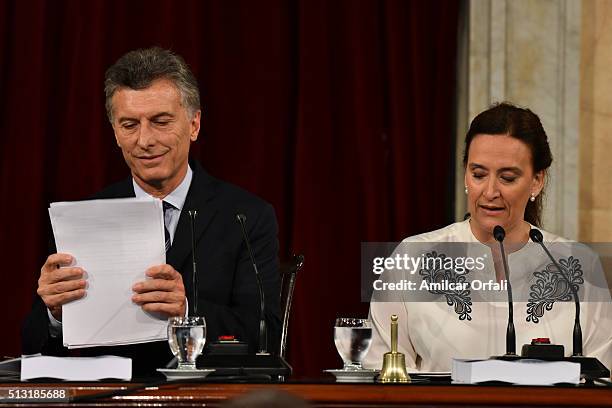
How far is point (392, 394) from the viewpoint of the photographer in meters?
2.17

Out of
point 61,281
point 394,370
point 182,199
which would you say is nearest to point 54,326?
point 61,281

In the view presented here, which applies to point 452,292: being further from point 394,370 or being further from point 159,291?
point 159,291

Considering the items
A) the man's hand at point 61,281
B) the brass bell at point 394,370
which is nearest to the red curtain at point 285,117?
A: the man's hand at point 61,281

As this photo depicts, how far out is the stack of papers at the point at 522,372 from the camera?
7.41ft

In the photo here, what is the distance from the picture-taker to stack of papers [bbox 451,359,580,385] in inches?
88.9

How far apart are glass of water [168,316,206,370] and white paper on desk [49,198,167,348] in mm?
152

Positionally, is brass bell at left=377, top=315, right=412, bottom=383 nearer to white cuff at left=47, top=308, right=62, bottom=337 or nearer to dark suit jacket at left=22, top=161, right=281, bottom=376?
dark suit jacket at left=22, top=161, right=281, bottom=376

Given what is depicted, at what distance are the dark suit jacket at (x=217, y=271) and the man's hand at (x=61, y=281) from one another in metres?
0.27

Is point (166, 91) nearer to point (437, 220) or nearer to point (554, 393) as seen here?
point (554, 393)

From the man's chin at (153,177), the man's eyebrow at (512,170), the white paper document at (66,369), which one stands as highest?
the man's eyebrow at (512,170)

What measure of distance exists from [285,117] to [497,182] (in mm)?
1621

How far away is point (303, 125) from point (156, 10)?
741mm

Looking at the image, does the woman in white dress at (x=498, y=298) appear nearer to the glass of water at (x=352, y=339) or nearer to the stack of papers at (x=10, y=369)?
the glass of water at (x=352, y=339)

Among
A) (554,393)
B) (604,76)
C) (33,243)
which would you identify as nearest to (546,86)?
(604,76)
